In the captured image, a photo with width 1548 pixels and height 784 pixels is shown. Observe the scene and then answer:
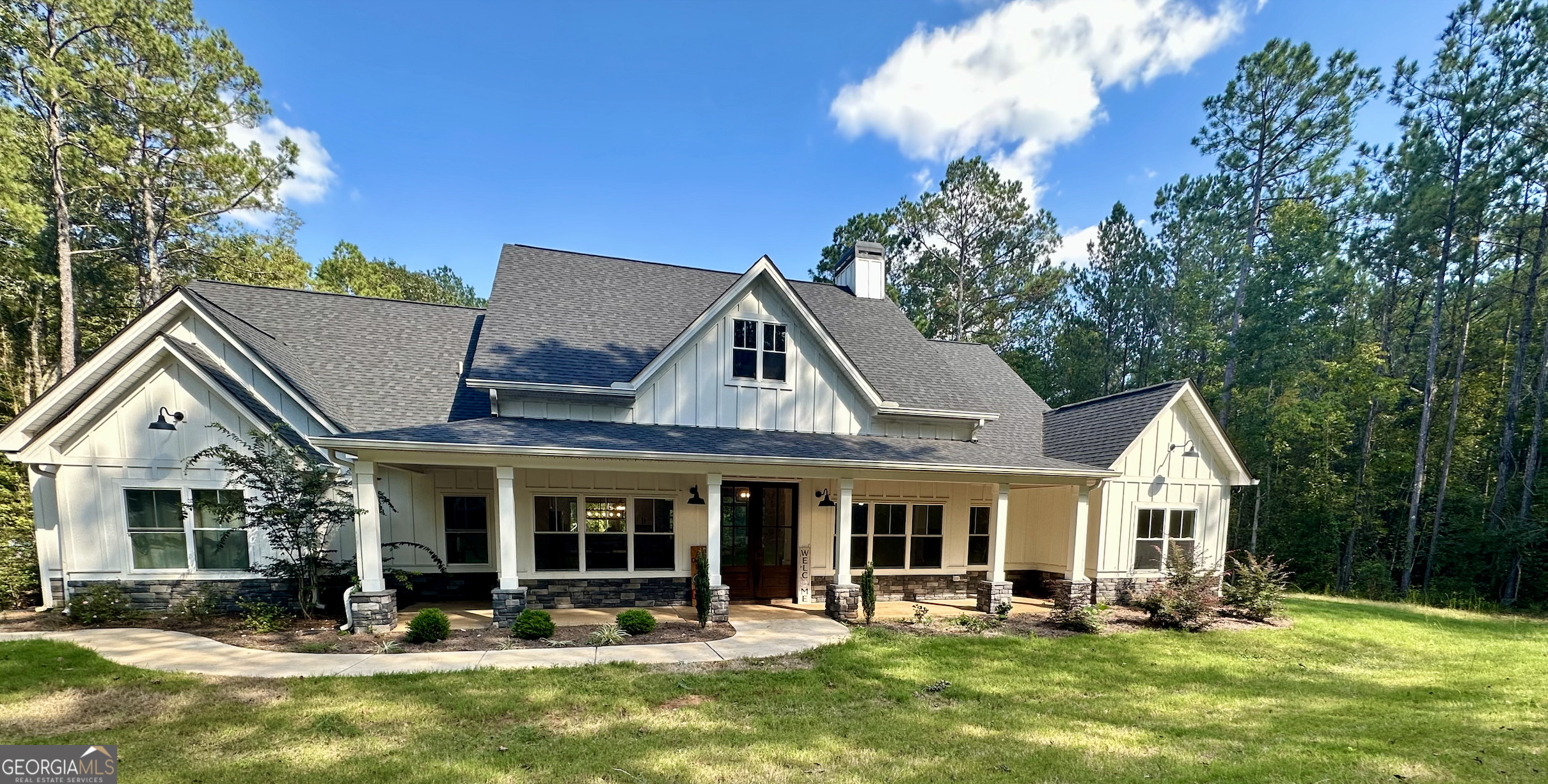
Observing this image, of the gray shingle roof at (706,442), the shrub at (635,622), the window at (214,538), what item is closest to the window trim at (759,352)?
the gray shingle roof at (706,442)

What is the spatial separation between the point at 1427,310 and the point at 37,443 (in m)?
39.8

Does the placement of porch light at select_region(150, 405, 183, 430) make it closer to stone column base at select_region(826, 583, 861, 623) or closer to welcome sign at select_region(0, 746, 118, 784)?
welcome sign at select_region(0, 746, 118, 784)

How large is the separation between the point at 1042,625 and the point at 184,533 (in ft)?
45.9

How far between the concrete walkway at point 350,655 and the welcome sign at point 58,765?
1.89 m

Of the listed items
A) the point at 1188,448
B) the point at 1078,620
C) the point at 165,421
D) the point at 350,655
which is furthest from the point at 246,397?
the point at 1188,448

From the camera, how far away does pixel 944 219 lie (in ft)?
83.3

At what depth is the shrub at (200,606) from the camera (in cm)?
809

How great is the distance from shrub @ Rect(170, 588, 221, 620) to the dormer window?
890cm

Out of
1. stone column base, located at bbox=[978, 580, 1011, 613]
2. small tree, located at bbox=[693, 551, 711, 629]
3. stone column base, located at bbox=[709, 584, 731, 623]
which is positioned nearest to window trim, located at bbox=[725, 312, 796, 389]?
small tree, located at bbox=[693, 551, 711, 629]

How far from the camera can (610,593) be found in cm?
955

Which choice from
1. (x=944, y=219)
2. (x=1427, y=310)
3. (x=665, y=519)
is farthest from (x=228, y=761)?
(x=1427, y=310)

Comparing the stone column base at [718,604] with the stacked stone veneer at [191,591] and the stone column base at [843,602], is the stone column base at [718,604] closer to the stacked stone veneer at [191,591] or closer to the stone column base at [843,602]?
the stone column base at [843,602]

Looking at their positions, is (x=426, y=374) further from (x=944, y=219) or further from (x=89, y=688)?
(x=944, y=219)

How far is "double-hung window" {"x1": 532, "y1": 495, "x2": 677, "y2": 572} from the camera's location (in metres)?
9.48
